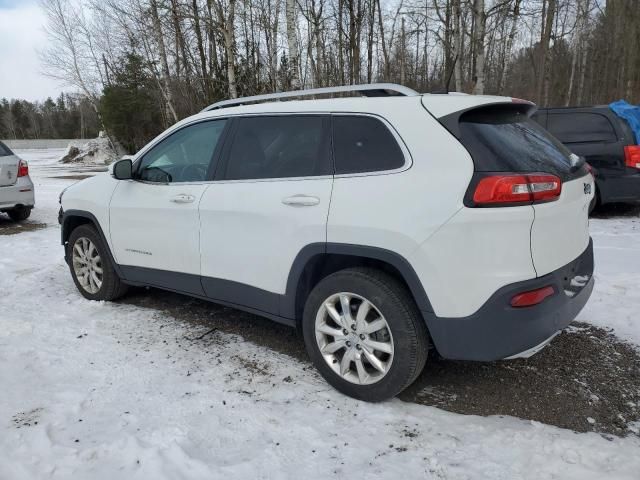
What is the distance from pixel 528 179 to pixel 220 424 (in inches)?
82.5

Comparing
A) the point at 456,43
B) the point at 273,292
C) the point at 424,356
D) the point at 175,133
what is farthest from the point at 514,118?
the point at 456,43

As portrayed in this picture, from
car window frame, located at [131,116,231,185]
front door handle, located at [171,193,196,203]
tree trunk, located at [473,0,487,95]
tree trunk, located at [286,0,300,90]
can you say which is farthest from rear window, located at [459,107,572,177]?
tree trunk, located at [473,0,487,95]

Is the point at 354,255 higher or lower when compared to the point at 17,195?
higher

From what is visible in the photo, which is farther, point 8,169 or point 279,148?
point 8,169

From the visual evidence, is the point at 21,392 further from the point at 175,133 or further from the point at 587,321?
the point at 587,321

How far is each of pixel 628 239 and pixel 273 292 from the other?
17.6 feet

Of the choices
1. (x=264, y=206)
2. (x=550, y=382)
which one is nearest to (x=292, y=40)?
(x=264, y=206)

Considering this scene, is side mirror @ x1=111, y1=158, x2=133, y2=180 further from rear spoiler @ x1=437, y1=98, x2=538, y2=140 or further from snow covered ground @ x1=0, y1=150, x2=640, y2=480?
rear spoiler @ x1=437, y1=98, x2=538, y2=140

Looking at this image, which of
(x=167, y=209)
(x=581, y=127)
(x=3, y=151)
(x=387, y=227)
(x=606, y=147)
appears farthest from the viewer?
(x=3, y=151)

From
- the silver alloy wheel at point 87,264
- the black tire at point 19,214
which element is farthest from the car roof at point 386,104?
the black tire at point 19,214

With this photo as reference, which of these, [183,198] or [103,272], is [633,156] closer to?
[183,198]

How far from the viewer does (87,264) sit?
464 cm

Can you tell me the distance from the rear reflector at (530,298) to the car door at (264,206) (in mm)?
1095

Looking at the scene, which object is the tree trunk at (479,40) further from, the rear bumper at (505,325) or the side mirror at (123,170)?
the rear bumper at (505,325)
